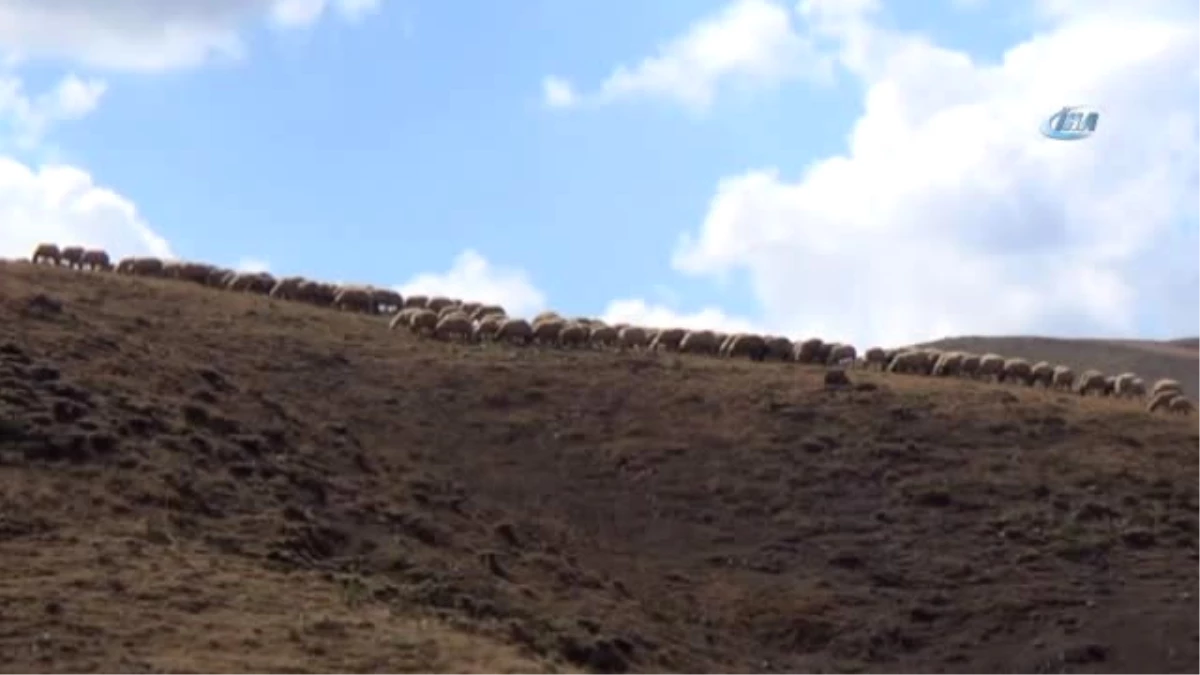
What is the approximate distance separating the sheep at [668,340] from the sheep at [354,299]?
307 inches

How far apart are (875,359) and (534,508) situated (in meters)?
17.1

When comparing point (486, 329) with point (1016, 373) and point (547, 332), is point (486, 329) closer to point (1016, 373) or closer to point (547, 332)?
point (547, 332)

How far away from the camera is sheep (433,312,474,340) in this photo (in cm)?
5094

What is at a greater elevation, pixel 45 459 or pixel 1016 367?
pixel 1016 367

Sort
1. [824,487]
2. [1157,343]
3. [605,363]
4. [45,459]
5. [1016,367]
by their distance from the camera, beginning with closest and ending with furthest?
[45,459] < [824,487] < [605,363] < [1016,367] < [1157,343]

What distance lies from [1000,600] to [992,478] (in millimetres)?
5514

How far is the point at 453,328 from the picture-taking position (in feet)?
168

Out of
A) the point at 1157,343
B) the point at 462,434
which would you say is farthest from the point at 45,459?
the point at 1157,343

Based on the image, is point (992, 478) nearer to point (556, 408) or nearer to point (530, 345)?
point (556, 408)

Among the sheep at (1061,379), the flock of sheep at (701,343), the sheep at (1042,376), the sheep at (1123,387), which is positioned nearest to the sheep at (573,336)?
the flock of sheep at (701,343)

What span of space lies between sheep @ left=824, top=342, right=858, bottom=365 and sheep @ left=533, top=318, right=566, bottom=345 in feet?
20.4

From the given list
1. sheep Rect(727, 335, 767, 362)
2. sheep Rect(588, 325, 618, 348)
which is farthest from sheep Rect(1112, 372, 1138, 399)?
sheep Rect(588, 325, 618, 348)

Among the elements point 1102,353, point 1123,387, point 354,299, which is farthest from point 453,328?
point 1102,353

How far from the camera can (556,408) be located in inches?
1757
